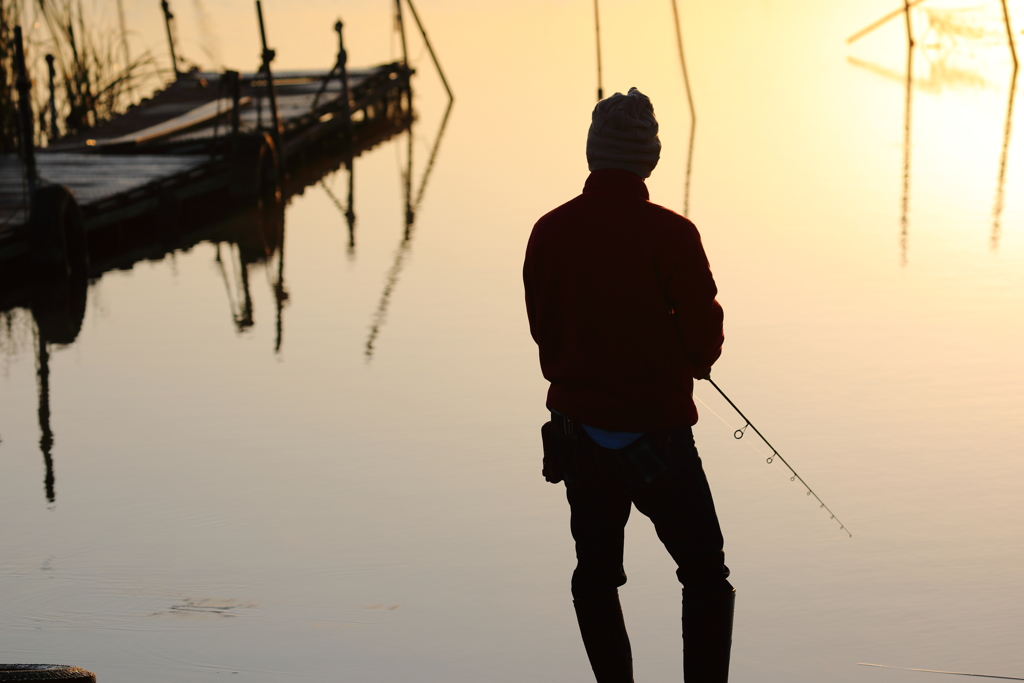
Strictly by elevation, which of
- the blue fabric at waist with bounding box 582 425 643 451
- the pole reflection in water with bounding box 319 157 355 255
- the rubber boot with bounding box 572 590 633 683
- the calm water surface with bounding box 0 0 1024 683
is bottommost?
the calm water surface with bounding box 0 0 1024 683

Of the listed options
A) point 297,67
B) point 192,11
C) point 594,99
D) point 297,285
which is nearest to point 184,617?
point 297,285

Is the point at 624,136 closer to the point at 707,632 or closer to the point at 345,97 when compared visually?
the point at 707,632

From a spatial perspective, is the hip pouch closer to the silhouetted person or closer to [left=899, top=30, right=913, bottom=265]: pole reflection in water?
the silhouetted person

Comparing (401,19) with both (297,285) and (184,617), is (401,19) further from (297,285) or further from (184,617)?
(184,617)

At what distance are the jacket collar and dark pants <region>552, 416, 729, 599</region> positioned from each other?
1.65 ft

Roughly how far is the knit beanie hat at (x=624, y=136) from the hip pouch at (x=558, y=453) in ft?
1.89

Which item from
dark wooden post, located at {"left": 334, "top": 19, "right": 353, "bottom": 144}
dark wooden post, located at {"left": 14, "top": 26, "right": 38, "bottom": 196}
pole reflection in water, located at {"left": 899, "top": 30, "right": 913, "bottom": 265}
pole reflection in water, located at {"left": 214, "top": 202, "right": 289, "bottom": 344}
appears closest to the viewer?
pole reflection in water, located at {"left": 214, "top": 202, "right": 289, "bottom": 344}

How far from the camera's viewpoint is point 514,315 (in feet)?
24.7

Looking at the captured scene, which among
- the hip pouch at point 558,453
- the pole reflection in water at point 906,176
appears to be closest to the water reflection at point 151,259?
the hip pouch at point 558,453

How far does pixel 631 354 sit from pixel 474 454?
2.49 metres

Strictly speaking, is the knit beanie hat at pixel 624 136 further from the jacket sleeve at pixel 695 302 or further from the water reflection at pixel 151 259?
the water reflection at pixel 151 259

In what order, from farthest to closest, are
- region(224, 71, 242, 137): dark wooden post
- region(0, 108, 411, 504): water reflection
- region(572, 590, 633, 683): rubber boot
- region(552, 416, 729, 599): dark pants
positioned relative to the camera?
region(224, 71, 242, 137): dark wooden post < region(0, 108, 411, 504): water reflection < region(572, 590, 633, 683): rubber boot < region(552, 416, 729, 599): dark pants

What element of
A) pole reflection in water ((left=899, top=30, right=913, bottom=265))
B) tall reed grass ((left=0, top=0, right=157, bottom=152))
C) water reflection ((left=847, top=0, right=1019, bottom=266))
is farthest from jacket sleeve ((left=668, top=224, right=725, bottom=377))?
tall reed grass ((left=0, top=0, right=157, bottom=152))

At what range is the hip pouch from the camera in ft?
9.43
